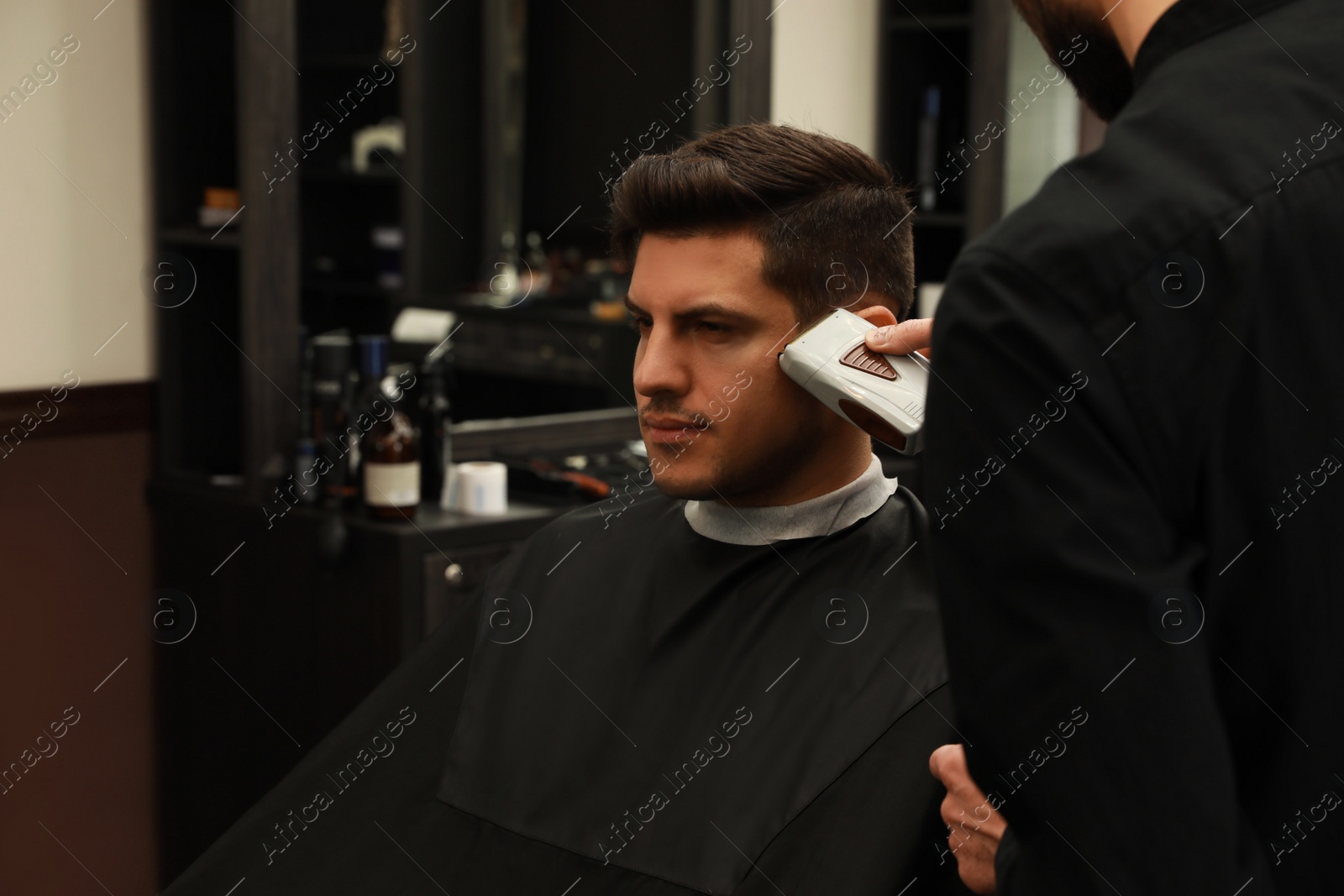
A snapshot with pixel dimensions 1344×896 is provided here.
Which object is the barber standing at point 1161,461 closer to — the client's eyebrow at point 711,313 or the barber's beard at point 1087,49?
the barber's beard at point 1087,49

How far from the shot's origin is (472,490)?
9.64ft

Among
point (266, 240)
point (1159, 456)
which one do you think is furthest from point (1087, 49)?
point (266, 240)

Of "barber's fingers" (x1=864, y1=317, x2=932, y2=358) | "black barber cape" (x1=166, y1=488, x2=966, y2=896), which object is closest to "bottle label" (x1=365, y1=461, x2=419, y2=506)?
"black barber cape" (x1=166, y1=488, x2=966, y2=896)

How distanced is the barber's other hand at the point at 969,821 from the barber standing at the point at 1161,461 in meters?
0.20

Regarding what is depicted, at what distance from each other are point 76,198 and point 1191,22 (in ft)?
8.78

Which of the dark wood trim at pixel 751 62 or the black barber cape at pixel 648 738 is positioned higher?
the dark wood trim at pixel 751 62

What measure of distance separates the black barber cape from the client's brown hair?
29 centimetres

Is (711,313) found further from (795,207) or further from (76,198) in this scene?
(76,198)

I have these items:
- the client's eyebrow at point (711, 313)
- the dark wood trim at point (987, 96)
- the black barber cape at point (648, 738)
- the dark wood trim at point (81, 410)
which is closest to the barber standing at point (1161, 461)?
the black barber cape at point (648, 738)

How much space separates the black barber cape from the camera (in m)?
1.39

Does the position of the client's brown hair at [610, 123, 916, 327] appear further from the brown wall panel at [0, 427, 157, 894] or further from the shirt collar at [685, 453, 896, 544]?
the brown wall panel at [0, 427, 157, 894]

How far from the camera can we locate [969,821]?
3.43 feet

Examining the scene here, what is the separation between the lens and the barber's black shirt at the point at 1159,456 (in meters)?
0.76

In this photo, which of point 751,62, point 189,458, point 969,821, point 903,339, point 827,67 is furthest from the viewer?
point 827,67
